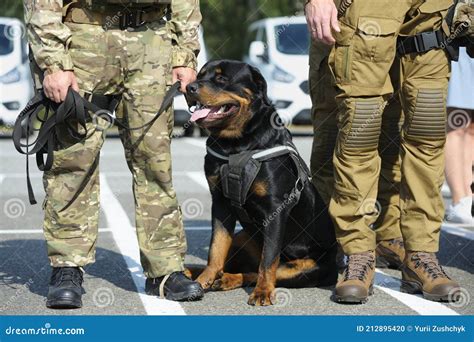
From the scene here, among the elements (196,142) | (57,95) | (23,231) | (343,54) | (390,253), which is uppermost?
(343,54)

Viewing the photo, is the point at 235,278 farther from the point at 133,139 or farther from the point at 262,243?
the point at 133,139

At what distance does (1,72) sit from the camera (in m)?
17.1

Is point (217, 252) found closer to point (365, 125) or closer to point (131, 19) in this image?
point (365, 125)

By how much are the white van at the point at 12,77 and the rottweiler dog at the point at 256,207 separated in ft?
39.0

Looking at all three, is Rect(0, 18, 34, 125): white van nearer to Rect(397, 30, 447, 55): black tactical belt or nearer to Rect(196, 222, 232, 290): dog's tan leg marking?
Rect(196, 222, 232, 290): dog's tan leg marking

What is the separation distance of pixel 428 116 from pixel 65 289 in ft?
6.97

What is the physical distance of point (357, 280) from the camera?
520cm

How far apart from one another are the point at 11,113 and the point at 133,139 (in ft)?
40.7

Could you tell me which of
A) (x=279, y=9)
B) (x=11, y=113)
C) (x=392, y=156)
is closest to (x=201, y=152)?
(x=11, y=113)

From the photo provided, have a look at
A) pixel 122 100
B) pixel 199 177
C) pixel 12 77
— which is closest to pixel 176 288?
pixel 122 100

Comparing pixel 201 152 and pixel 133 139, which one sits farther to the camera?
pixel 201 152

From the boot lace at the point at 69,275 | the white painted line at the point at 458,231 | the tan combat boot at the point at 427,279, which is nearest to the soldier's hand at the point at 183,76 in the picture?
the boot lace at the point at 69,275

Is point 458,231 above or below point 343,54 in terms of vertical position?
below

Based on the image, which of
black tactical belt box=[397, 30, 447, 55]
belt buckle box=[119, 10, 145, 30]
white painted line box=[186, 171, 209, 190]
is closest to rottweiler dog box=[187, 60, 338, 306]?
belt buckle box=[119, 10, 145, 30]
